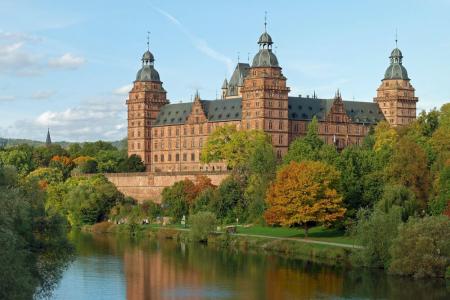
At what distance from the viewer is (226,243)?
65.6 m

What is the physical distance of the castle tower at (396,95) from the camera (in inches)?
4505

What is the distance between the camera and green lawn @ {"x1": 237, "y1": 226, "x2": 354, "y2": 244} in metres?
62.1

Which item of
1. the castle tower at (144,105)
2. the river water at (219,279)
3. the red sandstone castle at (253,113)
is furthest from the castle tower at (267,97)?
the river water at (219,279)

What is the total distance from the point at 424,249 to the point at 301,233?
20.2 metres

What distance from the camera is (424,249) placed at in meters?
47.1

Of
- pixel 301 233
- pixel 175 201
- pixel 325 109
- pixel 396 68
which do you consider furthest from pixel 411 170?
pixel 396 68

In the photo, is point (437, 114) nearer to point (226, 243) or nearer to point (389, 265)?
point (226, 243)

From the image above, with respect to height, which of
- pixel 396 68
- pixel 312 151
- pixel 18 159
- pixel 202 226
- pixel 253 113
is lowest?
pixel 202 226

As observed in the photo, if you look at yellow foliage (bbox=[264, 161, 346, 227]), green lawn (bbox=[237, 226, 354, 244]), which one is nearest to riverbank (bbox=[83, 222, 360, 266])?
green lawn (bbox=[237, 226, 354, 244])

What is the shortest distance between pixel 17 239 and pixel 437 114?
5302 cm

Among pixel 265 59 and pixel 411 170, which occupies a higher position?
pixel 265 59

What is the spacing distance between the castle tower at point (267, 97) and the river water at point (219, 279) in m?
39.3

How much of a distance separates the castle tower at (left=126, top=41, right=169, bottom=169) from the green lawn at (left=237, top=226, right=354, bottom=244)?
4398 cm

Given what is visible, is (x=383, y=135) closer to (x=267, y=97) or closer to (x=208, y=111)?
(x=267, y=97)
